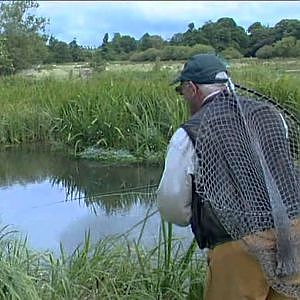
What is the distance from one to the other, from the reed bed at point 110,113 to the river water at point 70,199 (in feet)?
1.27

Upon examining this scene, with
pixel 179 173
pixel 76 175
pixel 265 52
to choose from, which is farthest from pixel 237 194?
pixel 265 52

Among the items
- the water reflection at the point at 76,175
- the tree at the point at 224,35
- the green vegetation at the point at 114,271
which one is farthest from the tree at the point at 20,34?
the green vegetation at the point at 114,271

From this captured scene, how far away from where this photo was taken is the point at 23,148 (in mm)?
10266

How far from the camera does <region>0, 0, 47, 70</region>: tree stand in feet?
81.5

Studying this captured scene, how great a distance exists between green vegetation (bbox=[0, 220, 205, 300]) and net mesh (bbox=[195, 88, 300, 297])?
0.94m

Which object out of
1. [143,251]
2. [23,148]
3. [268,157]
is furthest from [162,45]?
[268,157]

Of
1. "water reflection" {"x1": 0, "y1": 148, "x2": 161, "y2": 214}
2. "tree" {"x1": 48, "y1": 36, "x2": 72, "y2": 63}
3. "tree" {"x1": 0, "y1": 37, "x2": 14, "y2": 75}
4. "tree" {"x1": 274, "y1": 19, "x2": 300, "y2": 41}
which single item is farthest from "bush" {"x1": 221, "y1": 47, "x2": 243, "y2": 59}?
"tree" {"x1": 48, "y1": 36, "x2": 72, "y2": 63}

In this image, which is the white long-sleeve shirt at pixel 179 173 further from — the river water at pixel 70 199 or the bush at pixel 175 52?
the bush at pixel 175 52

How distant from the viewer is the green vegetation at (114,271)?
10.5 ft

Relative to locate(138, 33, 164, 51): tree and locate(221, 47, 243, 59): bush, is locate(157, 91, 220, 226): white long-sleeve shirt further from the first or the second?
locate(138, 33, 164, 51): tree

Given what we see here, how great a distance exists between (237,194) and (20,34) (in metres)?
24.2

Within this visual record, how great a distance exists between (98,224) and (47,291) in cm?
277

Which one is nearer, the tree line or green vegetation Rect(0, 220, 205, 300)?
green vegetation Rect(0, 220, 205, 300)

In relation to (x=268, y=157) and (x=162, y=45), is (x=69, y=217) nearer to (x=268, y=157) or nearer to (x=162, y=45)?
(x=268, y=157)
